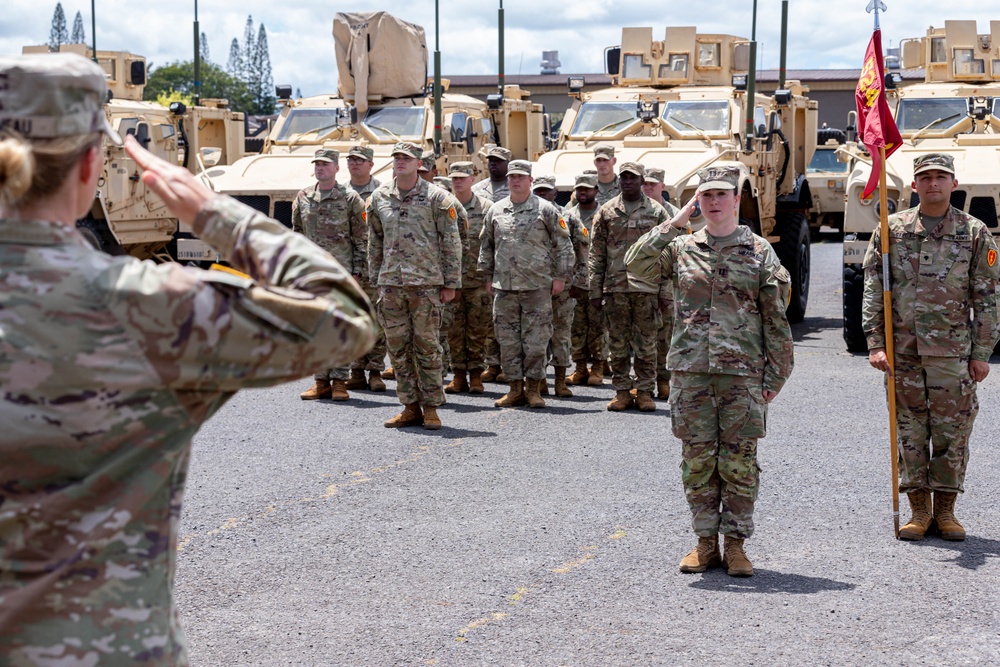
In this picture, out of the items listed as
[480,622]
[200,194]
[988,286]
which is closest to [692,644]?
[480,622]

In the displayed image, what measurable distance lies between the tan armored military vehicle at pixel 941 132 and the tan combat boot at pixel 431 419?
147 inches

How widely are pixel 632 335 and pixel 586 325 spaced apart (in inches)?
44.5

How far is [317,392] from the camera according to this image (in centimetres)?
1056

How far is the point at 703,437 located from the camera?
5.84 m

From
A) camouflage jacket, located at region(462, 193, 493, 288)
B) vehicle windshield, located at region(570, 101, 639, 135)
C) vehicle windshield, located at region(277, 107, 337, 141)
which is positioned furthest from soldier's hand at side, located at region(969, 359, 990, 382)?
vehicle windshield, located at region(277, 107, 337, 141)

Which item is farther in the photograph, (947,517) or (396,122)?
(396,122)

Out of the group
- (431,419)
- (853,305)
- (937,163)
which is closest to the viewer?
(937,163)

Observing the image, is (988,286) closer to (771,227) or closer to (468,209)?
(468,209)

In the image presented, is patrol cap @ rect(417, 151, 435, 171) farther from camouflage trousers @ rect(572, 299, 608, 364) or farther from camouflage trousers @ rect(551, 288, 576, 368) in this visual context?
camouflage trousers @ rect(572, 299, 608, 364)

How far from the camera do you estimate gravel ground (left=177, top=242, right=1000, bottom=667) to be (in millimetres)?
4859

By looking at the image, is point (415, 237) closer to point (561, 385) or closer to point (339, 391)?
point (339, 391)

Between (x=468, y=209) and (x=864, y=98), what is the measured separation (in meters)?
5.22

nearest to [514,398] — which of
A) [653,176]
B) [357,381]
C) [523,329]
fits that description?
[523,329]

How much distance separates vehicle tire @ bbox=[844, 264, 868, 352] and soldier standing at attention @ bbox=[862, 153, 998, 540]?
247 inches
